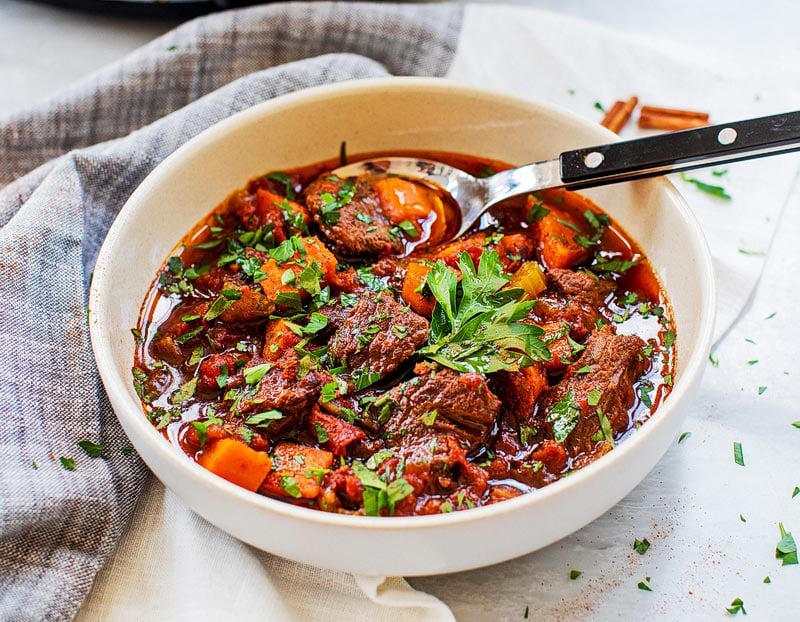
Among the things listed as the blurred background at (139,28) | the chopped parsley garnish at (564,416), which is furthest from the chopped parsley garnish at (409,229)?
the blurred background at (139,28)

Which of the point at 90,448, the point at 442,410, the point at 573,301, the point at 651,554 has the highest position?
the point at 573,301

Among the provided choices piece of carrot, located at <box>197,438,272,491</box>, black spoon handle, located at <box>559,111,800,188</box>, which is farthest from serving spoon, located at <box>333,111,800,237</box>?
piece of carrot, located at <box>197,438,272,491</box>

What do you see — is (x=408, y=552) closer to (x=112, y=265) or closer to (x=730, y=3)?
(x=112, y=265)

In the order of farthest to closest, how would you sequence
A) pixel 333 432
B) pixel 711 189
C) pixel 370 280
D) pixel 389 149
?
1. pixel 711 189
2. pixel 389 149
3. pixel 370 280
4. pixel 333 432

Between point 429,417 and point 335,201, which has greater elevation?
point 335,201

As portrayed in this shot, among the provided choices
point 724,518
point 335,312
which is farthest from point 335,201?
point 724,518

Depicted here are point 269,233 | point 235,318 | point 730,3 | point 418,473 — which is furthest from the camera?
point 730,3

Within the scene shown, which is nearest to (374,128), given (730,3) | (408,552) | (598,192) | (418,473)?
(598,192)

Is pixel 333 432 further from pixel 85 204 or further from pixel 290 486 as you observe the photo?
pixel 85 204
